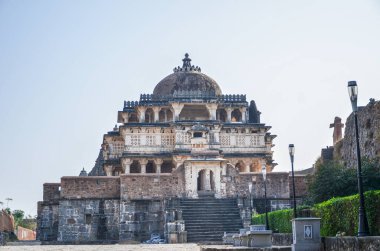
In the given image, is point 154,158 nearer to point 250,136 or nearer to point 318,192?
point 250,136

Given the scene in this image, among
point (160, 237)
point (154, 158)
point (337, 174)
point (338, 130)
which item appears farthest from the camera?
point (154, 158)

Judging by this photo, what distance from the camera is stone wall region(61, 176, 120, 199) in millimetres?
37562

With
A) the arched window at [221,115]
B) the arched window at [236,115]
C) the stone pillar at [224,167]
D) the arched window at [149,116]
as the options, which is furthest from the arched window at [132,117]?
the stone pillar at [224,167]

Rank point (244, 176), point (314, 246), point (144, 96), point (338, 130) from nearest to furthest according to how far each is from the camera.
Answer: point (314, 246) → point (244, 176) → point (338, 130) → point (144, 96)

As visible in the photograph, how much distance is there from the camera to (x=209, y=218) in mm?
34594

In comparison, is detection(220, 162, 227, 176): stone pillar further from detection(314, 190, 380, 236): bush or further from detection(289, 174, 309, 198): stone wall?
detection(314, 190, 380, 236): bush

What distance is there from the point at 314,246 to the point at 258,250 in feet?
5.50

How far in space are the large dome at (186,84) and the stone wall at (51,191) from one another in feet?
57.5

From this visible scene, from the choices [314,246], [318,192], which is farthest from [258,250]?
[318,192]

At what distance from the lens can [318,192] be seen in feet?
97.4

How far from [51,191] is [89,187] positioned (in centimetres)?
355

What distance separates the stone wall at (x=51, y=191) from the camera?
39.6m

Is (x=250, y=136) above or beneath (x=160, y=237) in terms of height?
above

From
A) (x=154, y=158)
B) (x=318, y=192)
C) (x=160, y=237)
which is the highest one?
(x=154, y=158)
